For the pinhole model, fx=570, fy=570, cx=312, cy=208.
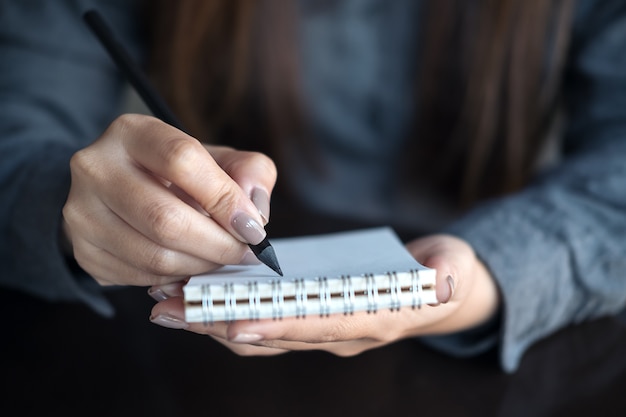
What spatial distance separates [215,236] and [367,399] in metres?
0.15

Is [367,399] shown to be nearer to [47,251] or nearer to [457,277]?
[457,277]

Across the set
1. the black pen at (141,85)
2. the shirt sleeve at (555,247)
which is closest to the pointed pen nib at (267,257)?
the black pen at (141,85)

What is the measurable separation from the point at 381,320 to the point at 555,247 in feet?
0.69

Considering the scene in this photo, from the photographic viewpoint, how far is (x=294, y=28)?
68 centimetres

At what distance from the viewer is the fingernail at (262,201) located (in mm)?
311

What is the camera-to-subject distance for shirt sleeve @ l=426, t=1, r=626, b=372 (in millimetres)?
421

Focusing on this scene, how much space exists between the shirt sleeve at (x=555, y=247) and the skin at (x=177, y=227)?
3.3 inches

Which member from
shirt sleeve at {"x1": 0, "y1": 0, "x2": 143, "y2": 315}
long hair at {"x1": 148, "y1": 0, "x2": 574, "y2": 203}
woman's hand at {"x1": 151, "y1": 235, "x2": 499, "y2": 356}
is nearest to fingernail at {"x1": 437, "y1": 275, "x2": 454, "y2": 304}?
woman's hand at {"x1": 151, "y1": 235, "x2": 499, "y2": 356}

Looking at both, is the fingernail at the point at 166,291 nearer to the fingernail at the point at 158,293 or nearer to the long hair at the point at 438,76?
the fingernail at the point at 158,293

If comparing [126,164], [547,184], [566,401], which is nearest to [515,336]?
[566,401]

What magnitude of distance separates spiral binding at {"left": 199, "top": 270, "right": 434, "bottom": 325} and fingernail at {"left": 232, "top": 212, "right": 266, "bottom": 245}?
1.1 inches

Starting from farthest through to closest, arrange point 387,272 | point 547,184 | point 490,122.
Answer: point 490,122 < point 547,184 < point 387,272

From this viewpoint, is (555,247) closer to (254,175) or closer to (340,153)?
(254,175)

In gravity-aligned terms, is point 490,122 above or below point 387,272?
below
